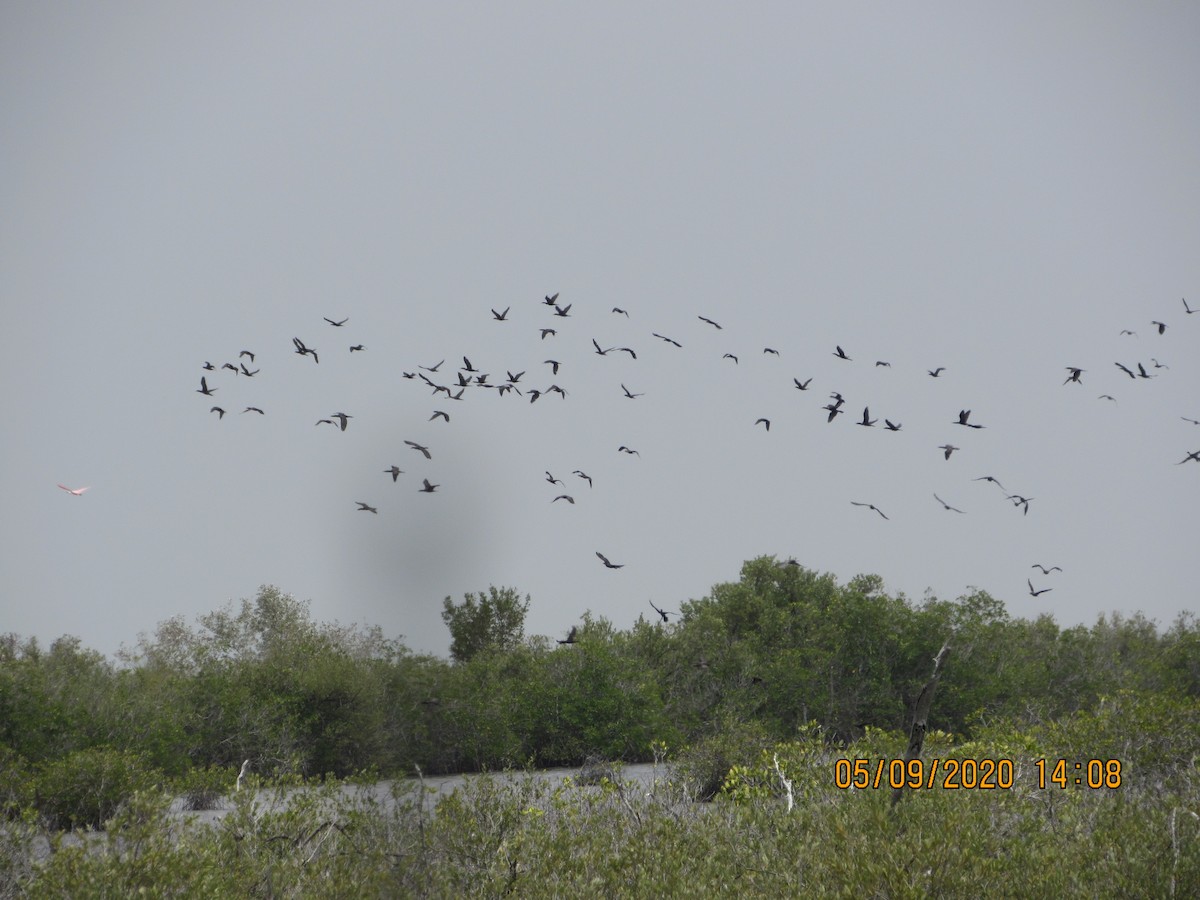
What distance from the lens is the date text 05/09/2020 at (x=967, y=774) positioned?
70.6ft

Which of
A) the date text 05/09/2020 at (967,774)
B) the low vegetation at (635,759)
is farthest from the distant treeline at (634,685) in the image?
the date text 05/09/2020 at (967,774)

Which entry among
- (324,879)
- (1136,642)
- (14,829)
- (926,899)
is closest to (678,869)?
(926,899)

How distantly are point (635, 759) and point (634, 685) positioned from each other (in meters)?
4.28

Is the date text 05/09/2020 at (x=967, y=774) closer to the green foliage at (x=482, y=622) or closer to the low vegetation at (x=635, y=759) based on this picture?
the low vegetation at (x=635, y=759)

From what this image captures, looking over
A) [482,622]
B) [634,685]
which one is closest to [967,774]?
[634,685]

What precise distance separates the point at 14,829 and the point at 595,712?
3505 centimetres

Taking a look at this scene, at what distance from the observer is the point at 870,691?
2176 inches

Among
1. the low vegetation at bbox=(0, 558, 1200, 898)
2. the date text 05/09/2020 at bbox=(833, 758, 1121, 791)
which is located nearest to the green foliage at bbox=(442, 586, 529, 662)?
the low vegetation at bbox=(0, 558, 1200, 898)

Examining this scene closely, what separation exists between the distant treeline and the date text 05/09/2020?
63.1 feet

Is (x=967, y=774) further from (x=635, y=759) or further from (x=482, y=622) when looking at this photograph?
(x=482, y=622)

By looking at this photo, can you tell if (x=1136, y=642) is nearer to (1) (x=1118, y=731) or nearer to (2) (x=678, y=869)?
(1) (x=1118, y=731)

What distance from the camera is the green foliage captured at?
73438 millimetres

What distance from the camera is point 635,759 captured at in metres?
51.9

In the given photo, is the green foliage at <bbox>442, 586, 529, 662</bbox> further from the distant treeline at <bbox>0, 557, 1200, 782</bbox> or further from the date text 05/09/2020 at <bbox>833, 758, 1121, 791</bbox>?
the date text 05/09/2020 at <bbox>833, 758, 1121, 791</bbox>
